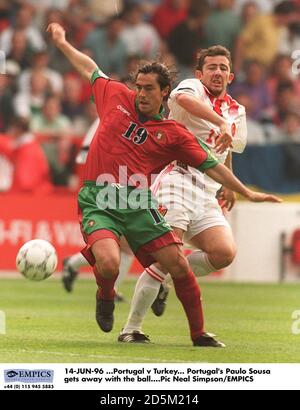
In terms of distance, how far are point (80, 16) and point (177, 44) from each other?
1.90 meters

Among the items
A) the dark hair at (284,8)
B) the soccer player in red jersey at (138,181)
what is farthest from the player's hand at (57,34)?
the dark hair at (284,8)

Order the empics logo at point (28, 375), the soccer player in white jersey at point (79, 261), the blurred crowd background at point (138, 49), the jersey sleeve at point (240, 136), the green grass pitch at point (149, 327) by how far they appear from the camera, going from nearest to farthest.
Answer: the empics logo at point (28, 375) → the green grass pitch at point (149, 327) → the jersey sleeve at point (240, 136) → the soccer player in white jersey at point (79, 261) → the blurred crowd background at point (138, 49)

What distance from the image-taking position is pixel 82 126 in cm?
1761

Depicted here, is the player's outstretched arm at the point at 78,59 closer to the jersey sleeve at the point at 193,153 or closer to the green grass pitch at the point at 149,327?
the jersey sleeve at the point at 193,153

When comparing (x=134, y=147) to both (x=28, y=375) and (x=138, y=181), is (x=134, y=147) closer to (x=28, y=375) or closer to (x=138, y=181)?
(x=138, y=181)

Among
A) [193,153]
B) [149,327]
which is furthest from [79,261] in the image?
[193,153]

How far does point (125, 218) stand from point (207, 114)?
0.94m

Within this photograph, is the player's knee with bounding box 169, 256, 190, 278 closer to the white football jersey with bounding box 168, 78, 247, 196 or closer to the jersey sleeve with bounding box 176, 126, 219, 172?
the jersey sleeve with bounding box 176, 126, 219, 172

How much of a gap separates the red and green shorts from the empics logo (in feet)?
4.19

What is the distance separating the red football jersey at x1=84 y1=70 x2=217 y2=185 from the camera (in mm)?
7824

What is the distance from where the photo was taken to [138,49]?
60.1 feet

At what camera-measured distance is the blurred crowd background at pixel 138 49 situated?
1728cm

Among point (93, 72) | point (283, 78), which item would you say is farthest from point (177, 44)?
point (93, 72)

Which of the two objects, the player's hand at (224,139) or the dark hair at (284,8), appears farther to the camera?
the dark hair at (284,8)
